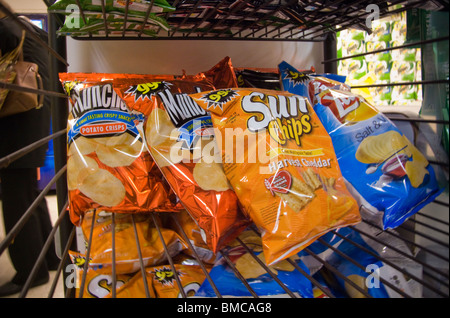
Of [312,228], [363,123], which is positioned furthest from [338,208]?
[363,123]

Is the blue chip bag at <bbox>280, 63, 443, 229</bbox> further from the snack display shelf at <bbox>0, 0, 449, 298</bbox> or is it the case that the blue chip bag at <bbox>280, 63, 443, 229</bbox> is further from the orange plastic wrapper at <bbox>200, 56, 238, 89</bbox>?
the orange plastic wrapper at <bbox>200, 56, 238, 89</bbox>

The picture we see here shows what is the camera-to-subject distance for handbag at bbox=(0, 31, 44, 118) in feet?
3.85

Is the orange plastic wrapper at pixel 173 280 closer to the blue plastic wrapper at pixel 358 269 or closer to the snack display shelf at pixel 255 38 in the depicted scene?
the snack display shelf at pixel 255 38

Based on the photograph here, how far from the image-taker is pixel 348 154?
75 cm

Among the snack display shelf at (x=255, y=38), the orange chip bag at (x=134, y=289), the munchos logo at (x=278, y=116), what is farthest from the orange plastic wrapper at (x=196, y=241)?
the munchos logo at (x=278, y=116)

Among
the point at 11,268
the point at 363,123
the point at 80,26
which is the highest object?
the point at 80,26

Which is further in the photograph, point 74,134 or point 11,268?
point 11,268

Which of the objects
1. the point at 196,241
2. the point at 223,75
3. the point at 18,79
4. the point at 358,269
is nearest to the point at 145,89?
the point at 223,75

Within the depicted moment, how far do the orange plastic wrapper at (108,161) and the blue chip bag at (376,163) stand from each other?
407 mm

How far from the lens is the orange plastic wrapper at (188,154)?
2.20 ft

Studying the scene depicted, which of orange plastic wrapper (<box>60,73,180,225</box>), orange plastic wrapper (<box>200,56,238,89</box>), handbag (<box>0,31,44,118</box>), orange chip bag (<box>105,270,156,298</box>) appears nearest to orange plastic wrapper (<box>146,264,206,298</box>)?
orange chip bag (<box>105,270,156,298</box>)

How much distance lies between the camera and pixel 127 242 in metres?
0.76
